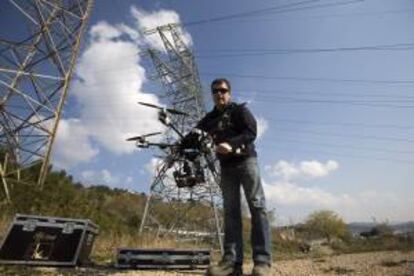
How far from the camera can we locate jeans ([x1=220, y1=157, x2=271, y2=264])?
12.2 feet

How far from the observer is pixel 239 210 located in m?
4.04

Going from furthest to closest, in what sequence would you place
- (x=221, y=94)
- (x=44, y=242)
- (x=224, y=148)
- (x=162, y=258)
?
(x=44, y=242) → (x=162, y=258) → (x=221, y=94) → (x=224, y=148)

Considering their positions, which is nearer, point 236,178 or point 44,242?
point 236,178

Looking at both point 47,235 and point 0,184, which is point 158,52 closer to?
point 0,184

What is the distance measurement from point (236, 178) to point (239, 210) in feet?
1.03

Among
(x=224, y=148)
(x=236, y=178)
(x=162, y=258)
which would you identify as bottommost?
(x=162, y=258)

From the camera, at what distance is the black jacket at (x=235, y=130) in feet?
12.6

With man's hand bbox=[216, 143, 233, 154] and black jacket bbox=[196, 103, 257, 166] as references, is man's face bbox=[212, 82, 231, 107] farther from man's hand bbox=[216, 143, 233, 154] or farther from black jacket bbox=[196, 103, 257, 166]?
man's hand bbox=[216, 143, 233, 154]

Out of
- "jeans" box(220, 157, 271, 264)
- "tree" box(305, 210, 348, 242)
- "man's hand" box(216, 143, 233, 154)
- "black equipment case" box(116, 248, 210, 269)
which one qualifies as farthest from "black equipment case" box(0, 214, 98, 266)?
"tree" box(305, 210, 348, 242)

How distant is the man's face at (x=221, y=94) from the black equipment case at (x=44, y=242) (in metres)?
2.67

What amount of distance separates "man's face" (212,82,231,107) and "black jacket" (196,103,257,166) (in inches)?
2.5

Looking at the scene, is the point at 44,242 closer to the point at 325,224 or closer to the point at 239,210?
the point at 239,210

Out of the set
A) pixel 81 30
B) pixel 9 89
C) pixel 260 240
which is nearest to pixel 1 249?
pixel 260 240

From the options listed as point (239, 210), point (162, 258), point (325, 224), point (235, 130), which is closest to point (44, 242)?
point (162, 258)
